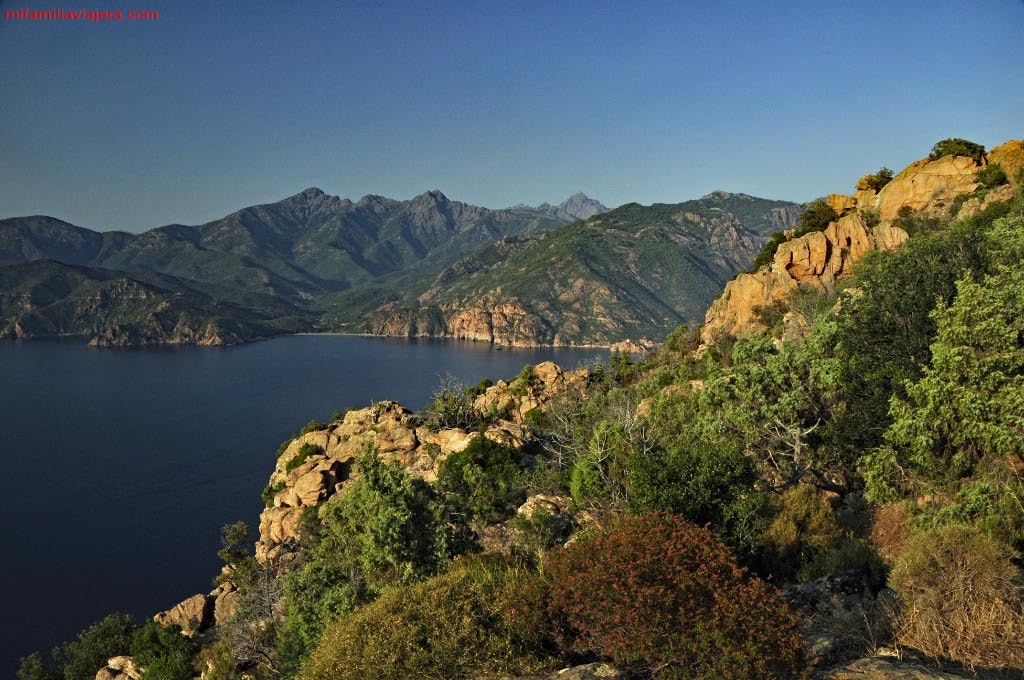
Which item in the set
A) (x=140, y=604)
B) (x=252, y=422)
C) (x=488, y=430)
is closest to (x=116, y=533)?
(x=140, y=604)

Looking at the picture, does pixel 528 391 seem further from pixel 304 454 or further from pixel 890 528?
pixel 890 528

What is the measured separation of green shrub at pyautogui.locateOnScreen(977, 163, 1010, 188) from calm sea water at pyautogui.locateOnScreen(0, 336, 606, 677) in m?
82.4

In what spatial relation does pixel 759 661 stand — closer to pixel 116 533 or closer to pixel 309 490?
pixel 309 490

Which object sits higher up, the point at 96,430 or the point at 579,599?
the point at 579,599

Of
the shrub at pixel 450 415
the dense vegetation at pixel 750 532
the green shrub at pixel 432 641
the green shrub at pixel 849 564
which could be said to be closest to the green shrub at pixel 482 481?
the dense vegetation at pixel 750 532

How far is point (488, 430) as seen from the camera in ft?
135

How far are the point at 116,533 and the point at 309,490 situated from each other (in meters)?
56.0

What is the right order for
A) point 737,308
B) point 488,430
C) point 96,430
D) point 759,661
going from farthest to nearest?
point 96,430 < point 737,308 < point 488,430 < point 759,661

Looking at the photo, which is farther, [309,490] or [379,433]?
[379,433]

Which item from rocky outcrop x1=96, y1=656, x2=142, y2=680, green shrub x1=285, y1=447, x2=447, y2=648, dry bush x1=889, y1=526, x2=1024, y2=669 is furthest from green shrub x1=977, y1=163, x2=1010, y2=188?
rocky outcrop x1=96, y1=656, x2=142, y2=680

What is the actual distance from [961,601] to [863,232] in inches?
1826

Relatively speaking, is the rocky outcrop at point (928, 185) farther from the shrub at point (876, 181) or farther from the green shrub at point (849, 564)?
the green shrub at point (849, 564)

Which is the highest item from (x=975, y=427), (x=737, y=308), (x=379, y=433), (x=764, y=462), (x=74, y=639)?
(x=737, y=308)

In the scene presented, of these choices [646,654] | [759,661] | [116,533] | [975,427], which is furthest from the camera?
Answer: [116,533]
